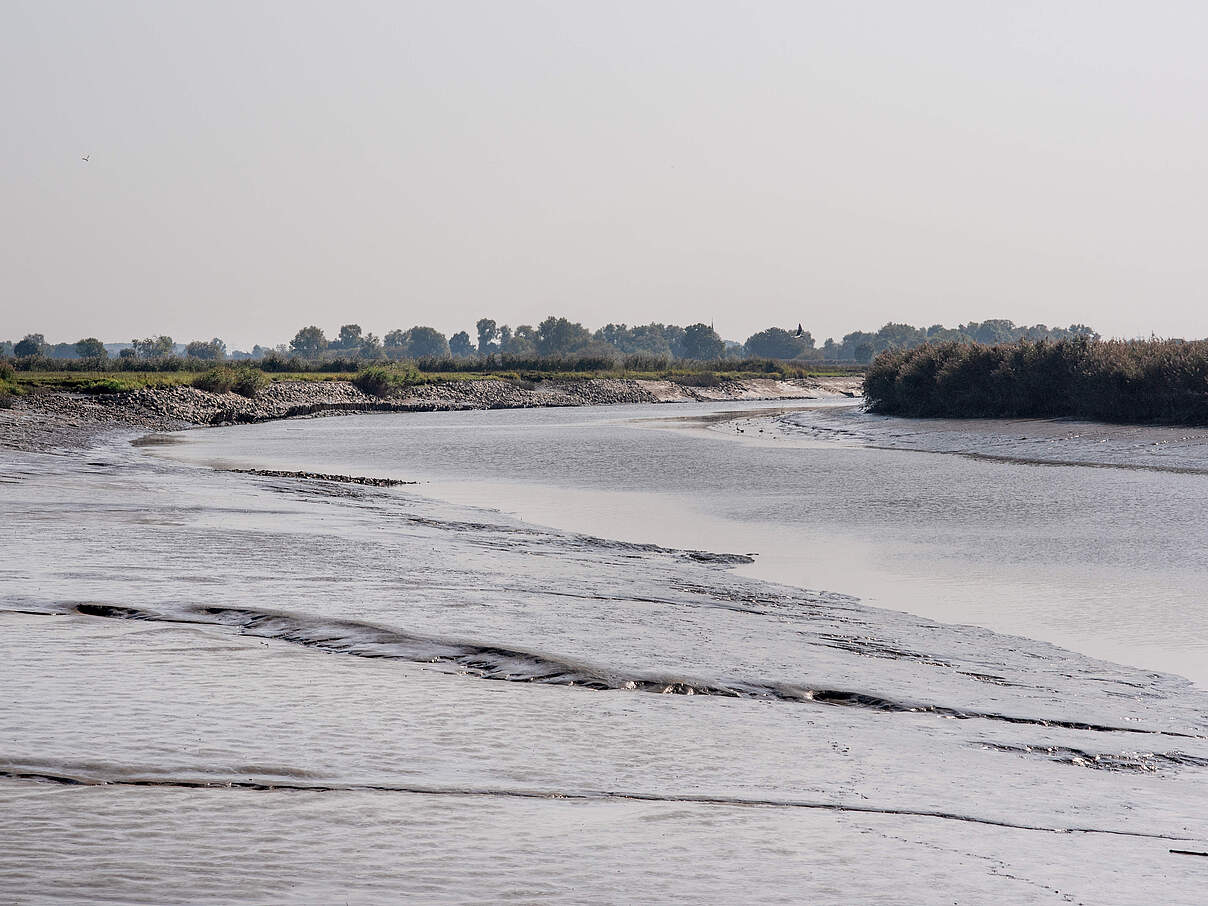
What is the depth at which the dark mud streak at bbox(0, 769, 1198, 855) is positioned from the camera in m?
5.69

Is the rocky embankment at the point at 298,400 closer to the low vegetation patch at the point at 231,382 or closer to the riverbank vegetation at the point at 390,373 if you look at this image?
the low vegetation patch at the point at 231,382

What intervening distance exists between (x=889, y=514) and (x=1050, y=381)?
101 feet

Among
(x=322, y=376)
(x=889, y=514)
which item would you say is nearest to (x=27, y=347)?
(x=322, y=376)

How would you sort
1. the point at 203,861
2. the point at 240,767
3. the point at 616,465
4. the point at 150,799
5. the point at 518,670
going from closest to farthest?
the point at 203,861 → the point at 150,799 → the point at 240,767 → the point at 518,670 → the point at 616,465

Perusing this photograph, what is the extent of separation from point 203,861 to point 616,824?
1.77 meters

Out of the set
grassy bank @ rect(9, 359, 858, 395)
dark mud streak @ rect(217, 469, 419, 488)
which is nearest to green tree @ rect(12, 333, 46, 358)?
grassy bank @ rect(9, 359, 858, 395)

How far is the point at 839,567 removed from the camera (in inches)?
586

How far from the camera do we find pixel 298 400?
71.5m

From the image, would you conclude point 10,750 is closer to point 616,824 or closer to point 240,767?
point 240,767

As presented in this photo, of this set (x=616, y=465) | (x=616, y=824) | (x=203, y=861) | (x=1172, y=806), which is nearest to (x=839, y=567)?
(x=1172, y=806)

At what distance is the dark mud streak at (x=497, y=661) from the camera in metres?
8.07

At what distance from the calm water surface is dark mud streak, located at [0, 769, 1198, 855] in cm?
428

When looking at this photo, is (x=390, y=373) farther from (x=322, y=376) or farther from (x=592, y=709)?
(x=592, y=709)

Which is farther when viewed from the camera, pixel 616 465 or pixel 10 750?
pixel 616 465
